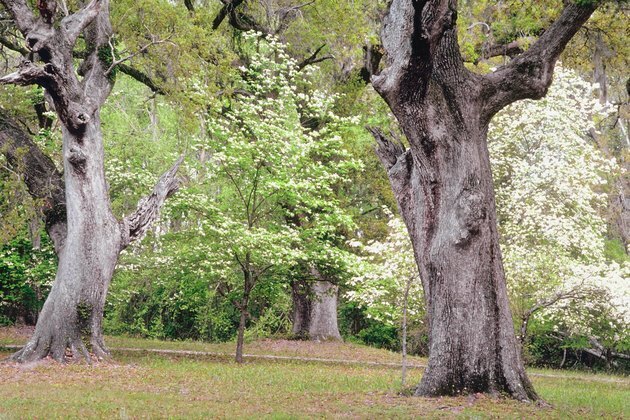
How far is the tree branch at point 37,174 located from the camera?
715 inches

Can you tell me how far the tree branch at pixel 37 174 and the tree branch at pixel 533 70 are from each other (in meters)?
12.5

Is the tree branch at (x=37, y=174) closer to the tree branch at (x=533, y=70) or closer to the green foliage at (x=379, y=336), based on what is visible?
the tree branch at (x=533, y=70)

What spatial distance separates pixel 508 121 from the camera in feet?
82.7

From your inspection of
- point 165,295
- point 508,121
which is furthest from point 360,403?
point 165,295

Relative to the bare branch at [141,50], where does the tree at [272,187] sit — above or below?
below

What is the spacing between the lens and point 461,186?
36.2ft

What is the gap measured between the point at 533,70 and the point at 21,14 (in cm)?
1250

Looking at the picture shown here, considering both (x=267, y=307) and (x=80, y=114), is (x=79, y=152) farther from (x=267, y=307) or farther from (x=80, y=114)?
(x=267, y=307)

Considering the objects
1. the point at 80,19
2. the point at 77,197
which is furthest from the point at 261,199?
the point at 80,19

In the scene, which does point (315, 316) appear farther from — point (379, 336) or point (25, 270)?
point (25, 270)

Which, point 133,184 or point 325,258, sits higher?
point 133,184

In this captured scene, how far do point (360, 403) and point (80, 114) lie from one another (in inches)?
430

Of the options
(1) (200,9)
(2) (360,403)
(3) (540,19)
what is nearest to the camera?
(2) (360,403)

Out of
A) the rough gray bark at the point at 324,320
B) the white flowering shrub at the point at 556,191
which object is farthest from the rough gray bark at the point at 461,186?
the rough gray bark at the point at 324,320
